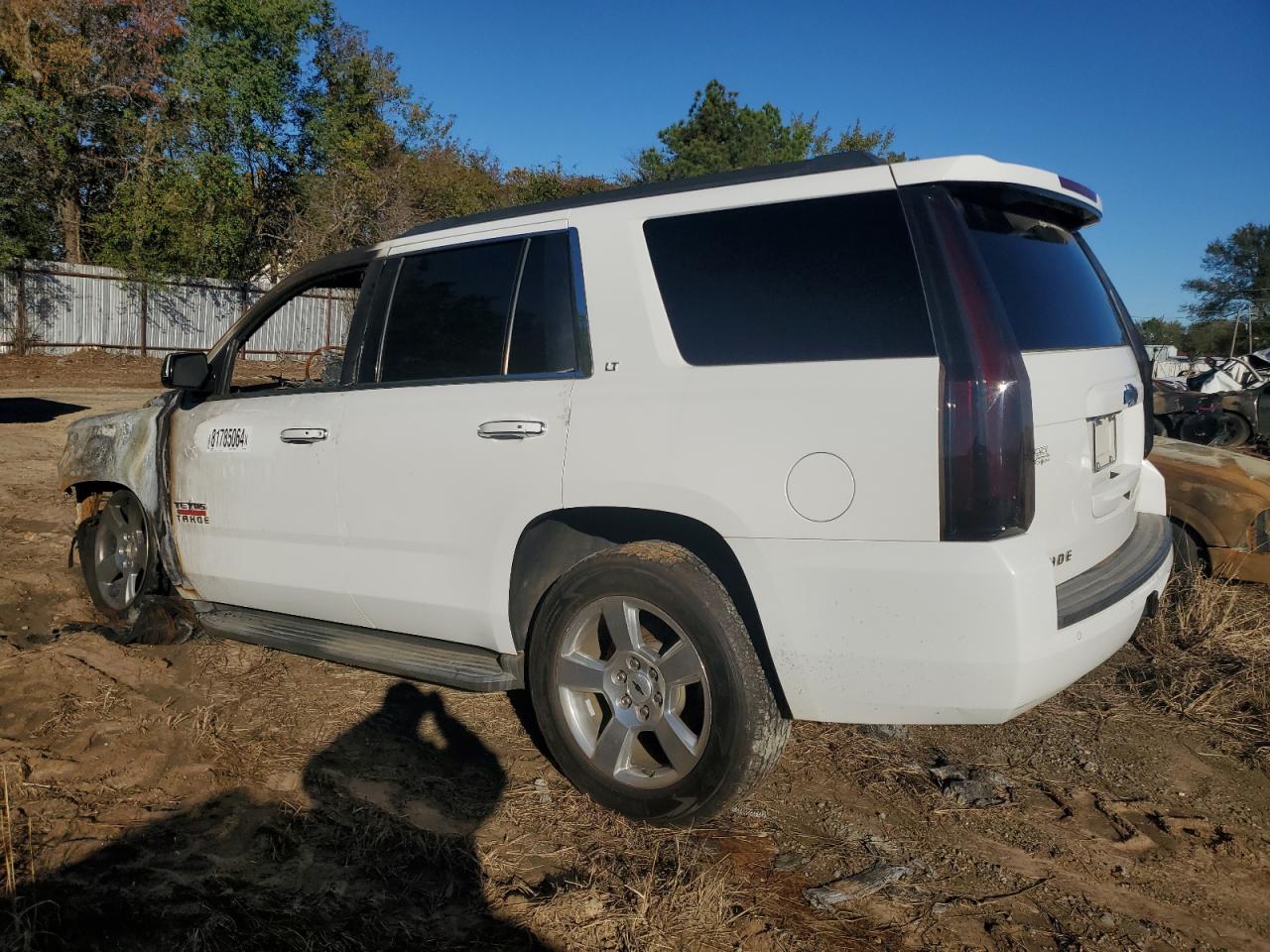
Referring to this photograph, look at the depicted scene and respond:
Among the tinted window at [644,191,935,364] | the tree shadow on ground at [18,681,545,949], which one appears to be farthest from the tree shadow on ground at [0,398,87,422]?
the tinted window at [644,191,935,364]

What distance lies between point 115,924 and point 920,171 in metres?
2.93

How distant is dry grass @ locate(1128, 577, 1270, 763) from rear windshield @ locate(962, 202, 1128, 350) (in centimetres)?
164

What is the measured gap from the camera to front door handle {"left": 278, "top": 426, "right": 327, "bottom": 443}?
12.6 ft

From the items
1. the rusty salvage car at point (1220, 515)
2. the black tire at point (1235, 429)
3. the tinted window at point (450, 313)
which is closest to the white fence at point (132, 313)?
the black tire at point (1235, 429)

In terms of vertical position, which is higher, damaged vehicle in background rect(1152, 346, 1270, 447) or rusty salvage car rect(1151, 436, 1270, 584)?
damaged vehicle in background rect(1152, 346, 1270, 447)

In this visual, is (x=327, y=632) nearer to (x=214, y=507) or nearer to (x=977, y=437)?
(x=214, y=507)

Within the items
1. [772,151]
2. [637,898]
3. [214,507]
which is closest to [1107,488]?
[637,898]

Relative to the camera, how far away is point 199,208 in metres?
24.2

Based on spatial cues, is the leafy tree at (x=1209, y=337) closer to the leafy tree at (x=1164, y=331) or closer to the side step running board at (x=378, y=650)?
the leafy tree at (x=1164, y=331)

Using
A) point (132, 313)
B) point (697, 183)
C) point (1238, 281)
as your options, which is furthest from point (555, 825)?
point (1238, 281)

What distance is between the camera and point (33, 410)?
→ 534 inches

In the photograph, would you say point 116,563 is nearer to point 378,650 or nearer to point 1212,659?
point 378,650

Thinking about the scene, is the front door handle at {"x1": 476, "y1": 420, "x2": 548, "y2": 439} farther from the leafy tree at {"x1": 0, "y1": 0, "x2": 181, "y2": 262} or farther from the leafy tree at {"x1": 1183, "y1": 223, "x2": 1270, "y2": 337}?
the leafy tree at {"x1": 1183, "y1": 223, "x2": 1270, "y2": 337}

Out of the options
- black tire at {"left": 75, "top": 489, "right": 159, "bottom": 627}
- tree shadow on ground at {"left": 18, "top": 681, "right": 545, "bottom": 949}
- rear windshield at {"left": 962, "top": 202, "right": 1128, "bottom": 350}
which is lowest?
tree shadow on ground at {"left": 18, "top": 681, "right": 545, "bottom": 949}
